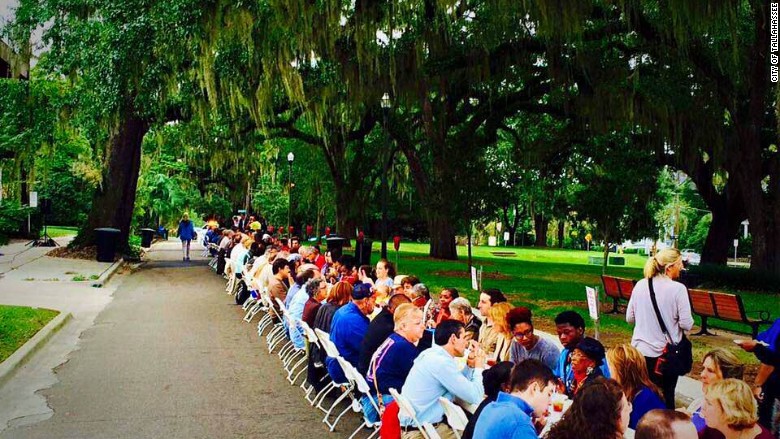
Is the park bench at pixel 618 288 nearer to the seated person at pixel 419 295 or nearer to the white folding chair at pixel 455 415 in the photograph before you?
the seated person at pixel 419 295

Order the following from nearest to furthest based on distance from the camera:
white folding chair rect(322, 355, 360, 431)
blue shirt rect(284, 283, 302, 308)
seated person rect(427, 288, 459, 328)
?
white folding chair rect(322, 355, 360, 431) → seated person rect(427, 288, 459, 328) → blue shirt rect(284, 283, 302, 308)

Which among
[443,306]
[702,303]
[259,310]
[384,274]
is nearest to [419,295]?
[443,306]

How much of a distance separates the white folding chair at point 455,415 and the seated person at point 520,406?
Result: 735 millimetres

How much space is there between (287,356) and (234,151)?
2727cm

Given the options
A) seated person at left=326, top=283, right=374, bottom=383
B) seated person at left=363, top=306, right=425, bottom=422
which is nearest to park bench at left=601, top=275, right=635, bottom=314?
seated person at left=326, top=283, right=374, bottom=383

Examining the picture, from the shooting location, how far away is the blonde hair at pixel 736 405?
4531mm

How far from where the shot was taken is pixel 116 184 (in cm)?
2878

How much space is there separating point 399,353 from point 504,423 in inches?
105

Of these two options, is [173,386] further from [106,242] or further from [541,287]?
[106,242]

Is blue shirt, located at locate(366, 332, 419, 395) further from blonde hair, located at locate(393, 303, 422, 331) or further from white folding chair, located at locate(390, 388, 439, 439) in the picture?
white folding chair, located at locate(390, 388, 439, 439)

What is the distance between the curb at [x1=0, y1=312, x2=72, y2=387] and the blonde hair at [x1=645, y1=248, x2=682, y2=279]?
25.9 ft

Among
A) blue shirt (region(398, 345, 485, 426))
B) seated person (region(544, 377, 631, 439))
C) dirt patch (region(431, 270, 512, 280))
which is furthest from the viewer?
dirt patch (region(431, 270, 512, 280))

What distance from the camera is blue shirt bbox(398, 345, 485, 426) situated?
20.1 ft

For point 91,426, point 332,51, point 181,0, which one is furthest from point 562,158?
point 91,426
